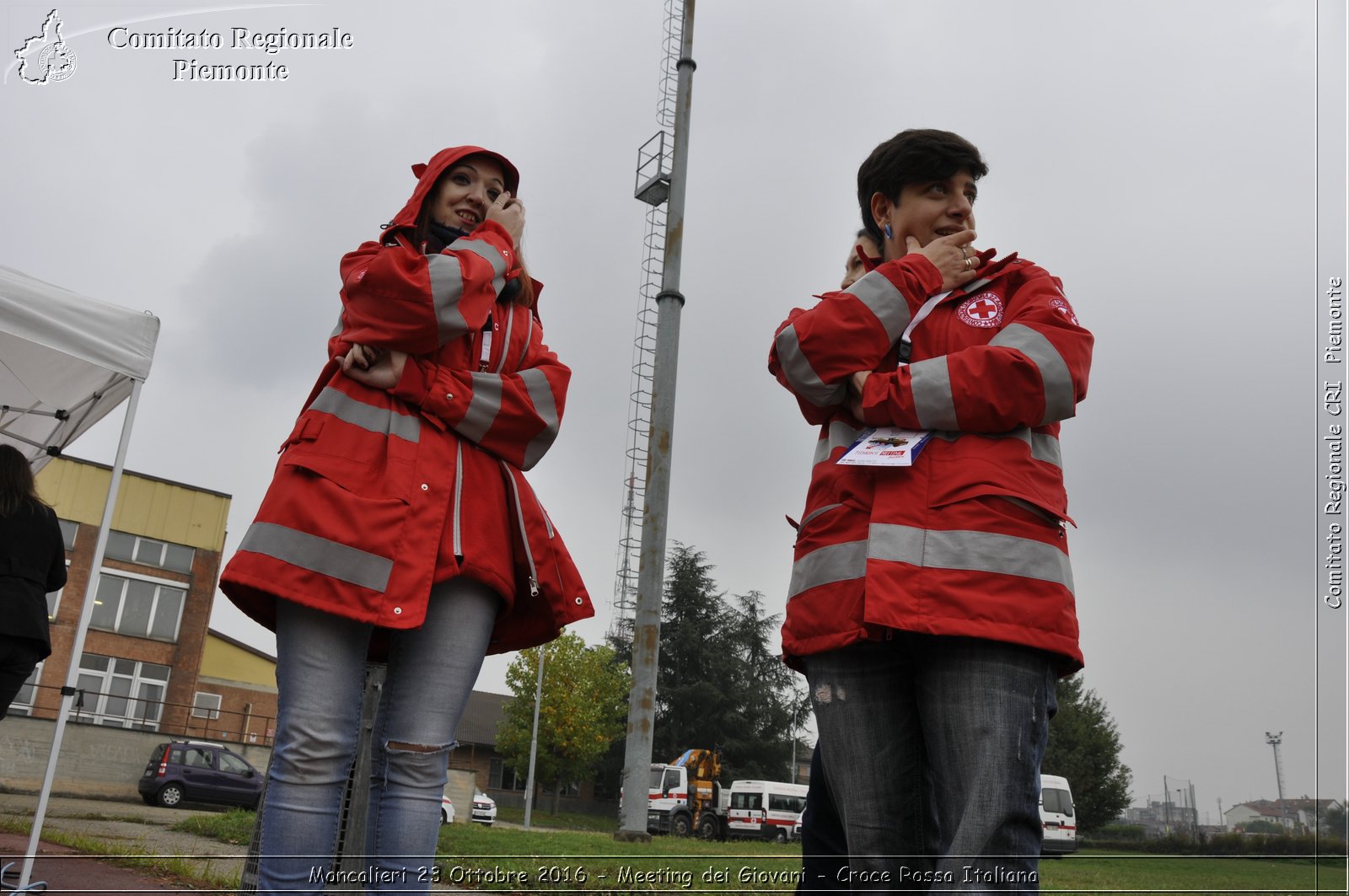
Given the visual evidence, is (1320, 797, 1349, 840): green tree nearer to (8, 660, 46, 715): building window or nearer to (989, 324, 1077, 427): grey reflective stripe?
(989, 324, 1077, 427): grey reflective stripe

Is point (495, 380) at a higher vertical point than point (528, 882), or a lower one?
higher

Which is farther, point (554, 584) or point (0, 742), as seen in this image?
point (0, 742)

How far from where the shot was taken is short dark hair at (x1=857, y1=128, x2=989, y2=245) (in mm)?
2480

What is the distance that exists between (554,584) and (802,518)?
2.21 feet

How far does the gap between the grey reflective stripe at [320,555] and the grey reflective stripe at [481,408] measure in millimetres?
437

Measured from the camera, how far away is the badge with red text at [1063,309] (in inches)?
86.2

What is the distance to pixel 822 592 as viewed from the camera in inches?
83.5

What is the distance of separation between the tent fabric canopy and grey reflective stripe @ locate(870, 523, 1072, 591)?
14.5ft

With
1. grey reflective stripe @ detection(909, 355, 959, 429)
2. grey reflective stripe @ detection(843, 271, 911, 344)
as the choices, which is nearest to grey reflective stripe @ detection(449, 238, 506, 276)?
grey reflective stripe @ detection(843, 271, 911, 344)

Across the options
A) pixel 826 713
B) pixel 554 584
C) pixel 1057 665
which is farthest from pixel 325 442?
pixel 1057 665

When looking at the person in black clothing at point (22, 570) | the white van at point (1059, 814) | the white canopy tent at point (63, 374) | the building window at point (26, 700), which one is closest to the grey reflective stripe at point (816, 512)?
the white canopy tent at point (63, 374)

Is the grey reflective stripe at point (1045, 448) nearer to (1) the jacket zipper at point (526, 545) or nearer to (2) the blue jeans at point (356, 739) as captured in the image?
(1) the jacket zipper at point (526, 545)

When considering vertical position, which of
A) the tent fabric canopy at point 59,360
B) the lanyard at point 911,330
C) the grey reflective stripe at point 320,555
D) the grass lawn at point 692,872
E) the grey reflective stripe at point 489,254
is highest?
the tent fabric canopy at point 59,360

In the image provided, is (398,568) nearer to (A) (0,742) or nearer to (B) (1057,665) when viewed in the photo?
(B) (1057,665)
